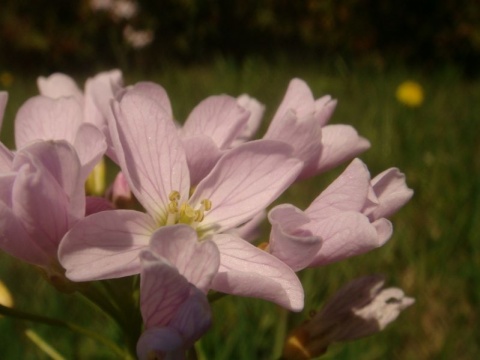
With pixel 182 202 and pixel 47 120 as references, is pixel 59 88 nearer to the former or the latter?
pixel 47 120

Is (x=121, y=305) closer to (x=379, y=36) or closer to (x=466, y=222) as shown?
(x=466, y=222)

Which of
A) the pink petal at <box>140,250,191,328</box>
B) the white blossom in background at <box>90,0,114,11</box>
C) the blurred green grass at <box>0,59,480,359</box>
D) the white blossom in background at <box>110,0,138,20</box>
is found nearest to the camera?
the pink petal at <box>140,250,191,328</box>

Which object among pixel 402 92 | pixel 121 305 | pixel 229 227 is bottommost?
pixel 402 92

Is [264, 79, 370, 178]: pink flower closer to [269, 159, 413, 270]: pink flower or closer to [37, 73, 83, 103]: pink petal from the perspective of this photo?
[269, 159, 413, 270]: pink flower

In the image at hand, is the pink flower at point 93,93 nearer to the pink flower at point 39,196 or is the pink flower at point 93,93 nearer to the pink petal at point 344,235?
the pink flower at point 39,196

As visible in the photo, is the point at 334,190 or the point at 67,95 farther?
the point at 67,95

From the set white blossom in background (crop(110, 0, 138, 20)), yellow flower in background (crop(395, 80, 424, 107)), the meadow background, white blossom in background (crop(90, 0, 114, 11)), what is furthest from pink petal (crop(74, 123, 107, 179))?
white blossom in background (crop(90, 0, 114, 11))

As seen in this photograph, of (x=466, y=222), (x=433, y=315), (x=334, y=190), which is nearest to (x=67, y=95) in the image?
(x=334, y=190)
